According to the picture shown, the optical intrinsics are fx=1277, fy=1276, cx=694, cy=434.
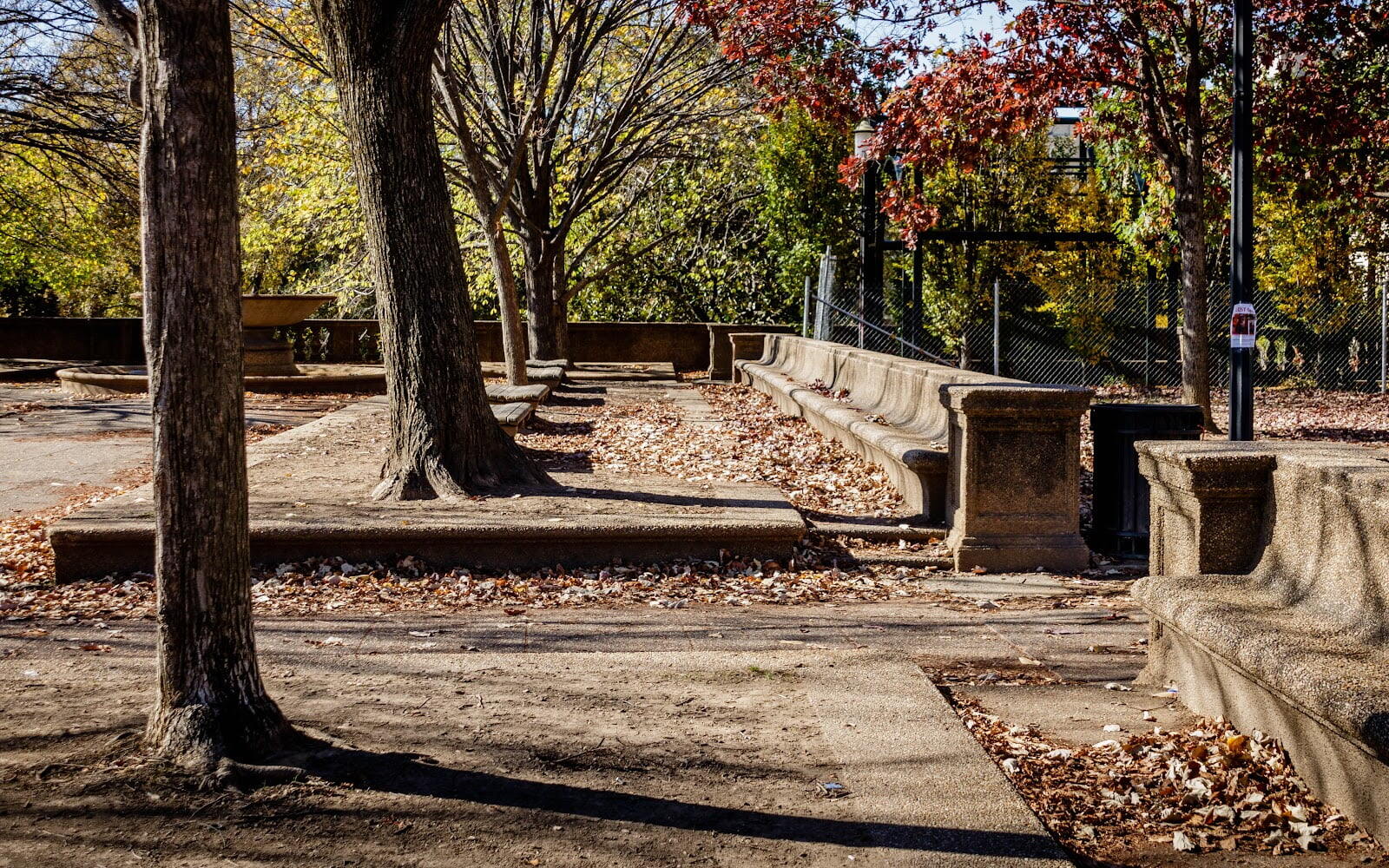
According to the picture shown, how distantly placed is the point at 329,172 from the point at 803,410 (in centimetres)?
1203

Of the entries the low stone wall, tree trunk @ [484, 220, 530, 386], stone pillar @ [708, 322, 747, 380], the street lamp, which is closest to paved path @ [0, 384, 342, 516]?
tree trunk @ [484, 220, 530, 386]

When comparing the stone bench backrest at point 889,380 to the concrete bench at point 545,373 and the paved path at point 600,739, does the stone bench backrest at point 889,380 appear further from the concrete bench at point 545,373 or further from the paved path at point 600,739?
the paved path at point 600,739

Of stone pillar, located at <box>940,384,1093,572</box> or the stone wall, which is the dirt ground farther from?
the stone wall

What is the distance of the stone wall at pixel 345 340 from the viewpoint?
26.6 m

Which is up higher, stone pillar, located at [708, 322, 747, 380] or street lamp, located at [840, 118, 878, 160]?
street lamp, located at [840, 118, 878, 160]

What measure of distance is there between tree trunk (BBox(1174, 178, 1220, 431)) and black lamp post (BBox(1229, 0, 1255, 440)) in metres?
4.42

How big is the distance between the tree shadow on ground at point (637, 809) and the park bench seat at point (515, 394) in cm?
909

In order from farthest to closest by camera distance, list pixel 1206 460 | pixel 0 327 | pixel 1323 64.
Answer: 1. pixel 0 327
2. pixel 1323 64
3. pixel 1206 460

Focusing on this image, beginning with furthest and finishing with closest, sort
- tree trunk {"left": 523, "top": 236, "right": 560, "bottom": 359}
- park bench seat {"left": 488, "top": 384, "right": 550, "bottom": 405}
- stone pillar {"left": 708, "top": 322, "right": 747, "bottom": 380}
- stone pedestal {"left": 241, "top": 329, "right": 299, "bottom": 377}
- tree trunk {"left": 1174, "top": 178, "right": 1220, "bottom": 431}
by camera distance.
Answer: stone pillar {"left": 708, "top": 322, "right": 747, "bottom": 380}, tree trunk {"left": 523, "top": 236, "right": 560, "bottom": 359}, stone pedestal {"left": 241, "top": 329, "right": 299, "bottom": 377}, tree trunk {"left": 1174, "top": 178, "right": 1220, "bottom": 431}, park bench seat {"left": 488, "top": 384, "right": 550, "bottom": 405}

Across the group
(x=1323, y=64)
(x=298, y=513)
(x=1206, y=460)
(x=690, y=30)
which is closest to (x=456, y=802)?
(x=1206, y=460)

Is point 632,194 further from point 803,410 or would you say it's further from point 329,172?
point 803,410

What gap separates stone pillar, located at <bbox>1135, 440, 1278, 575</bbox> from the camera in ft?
16.3

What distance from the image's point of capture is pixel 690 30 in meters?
21.6

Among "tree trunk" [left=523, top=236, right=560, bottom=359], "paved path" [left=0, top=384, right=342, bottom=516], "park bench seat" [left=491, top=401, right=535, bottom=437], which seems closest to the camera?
"paved path" [left=0, top=384, right=342, bottom=516]
